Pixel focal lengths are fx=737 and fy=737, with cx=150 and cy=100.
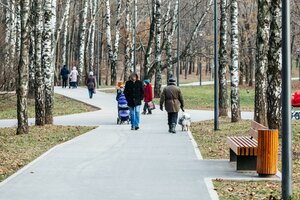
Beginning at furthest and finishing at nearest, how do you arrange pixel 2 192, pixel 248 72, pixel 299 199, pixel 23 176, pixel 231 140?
pixel 248 72
pixel 231 140
pixel 23 176
pixel 2 192
pixel 299 199

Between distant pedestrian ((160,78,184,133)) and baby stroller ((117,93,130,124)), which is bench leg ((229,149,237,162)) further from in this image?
baby stroller ((117,93,130,124))

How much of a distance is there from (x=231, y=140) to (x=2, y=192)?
223 inches

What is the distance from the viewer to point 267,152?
41.0ft

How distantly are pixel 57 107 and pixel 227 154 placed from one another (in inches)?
835

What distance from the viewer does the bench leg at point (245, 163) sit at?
13.6 metres

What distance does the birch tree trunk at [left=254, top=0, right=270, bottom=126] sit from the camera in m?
20.6

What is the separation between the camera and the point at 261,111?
2244 centimetres

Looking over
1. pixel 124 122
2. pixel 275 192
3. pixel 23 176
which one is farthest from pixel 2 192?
pixel 124 122

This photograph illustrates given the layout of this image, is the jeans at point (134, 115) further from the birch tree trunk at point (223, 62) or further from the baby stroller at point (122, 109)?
the birch tree trunk at point (223, 62)

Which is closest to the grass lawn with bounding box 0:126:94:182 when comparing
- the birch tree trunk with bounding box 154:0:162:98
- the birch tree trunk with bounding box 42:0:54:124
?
the birch tree trunk with bounding box 42:0:54:124

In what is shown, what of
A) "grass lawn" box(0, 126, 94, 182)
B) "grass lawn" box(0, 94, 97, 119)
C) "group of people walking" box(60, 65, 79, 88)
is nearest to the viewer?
"grass lawn" box(0, 126, 94, 182)

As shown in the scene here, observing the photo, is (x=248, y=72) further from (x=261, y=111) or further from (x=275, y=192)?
(x=275, y=192)

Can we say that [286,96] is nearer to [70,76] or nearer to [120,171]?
[120,171]

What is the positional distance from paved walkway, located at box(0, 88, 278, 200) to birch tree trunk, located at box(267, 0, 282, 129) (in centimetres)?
212
